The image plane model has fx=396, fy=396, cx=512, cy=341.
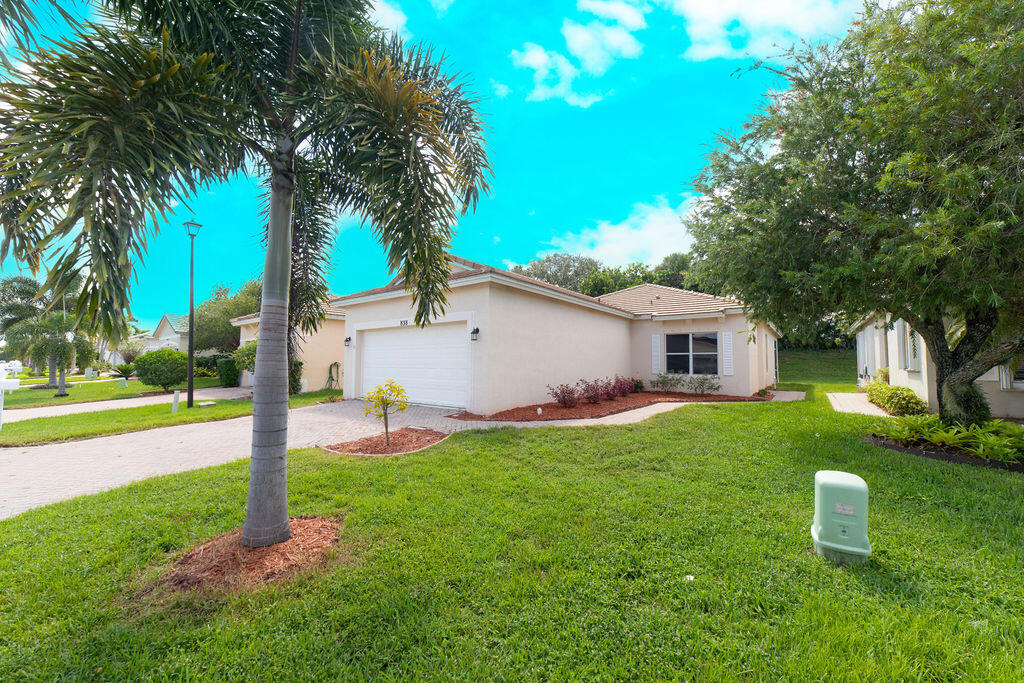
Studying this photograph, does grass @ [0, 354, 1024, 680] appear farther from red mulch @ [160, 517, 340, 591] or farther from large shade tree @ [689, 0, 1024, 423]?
large shade tree @ [689, 0, 1024, 423]

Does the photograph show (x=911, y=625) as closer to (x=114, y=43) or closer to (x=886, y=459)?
(x=886, y=459)

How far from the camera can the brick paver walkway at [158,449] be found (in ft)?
16.9

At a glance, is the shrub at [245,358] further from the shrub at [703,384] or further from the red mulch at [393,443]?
the shrub at [703,384]

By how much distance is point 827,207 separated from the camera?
661 centimetres

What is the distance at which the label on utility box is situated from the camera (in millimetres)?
3121

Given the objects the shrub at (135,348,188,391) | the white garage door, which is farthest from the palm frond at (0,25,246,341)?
the shrub at (135,348,188,391)

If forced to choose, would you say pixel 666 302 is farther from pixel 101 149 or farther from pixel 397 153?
pixel 101 149

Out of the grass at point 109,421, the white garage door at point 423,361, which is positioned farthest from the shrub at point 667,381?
the grass at point 109,421

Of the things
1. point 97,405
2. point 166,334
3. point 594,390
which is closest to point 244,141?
point 594,390

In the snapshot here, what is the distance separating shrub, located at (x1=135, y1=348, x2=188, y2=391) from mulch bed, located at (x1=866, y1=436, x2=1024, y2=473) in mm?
22792

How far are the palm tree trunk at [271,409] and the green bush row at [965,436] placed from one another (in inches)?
353

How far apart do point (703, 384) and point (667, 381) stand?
122cm

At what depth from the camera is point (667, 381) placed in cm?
1480

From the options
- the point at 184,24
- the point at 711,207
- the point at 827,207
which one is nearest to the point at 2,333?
the point at 184,24
